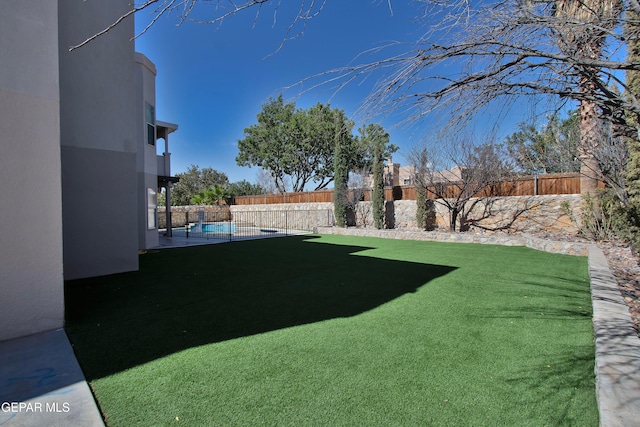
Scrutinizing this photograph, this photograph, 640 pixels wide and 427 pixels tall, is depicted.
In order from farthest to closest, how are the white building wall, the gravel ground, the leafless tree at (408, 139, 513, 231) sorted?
the leafless tree at (408, 139, 513, 231) < the white building wall < the gravel ground

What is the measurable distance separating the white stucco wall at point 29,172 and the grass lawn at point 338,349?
0.60 m

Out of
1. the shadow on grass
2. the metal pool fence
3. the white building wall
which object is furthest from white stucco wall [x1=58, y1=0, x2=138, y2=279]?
the metal pool fence

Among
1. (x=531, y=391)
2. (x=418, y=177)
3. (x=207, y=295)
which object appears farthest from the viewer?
(x=418, y=177)

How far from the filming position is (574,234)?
12.6 metres

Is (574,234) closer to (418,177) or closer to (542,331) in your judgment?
(418,177)

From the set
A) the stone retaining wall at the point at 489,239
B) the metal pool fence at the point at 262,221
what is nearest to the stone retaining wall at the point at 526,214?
the stone retaining wall at the point at 489,239

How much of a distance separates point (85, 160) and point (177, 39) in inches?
198

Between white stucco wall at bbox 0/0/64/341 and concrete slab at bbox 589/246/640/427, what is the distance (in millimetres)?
5561

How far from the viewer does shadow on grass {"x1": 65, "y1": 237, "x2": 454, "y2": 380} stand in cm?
352

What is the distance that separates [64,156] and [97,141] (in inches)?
28.1

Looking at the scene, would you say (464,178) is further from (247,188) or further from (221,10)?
(247,188)

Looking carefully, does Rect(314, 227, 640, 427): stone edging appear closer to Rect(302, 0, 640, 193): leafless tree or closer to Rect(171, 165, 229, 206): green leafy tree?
Rect(302, 0, 640, 193): leafless tree

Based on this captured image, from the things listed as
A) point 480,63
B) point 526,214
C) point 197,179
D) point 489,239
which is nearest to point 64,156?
point 480,63

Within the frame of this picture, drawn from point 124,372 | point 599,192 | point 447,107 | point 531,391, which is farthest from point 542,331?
point 599,192
